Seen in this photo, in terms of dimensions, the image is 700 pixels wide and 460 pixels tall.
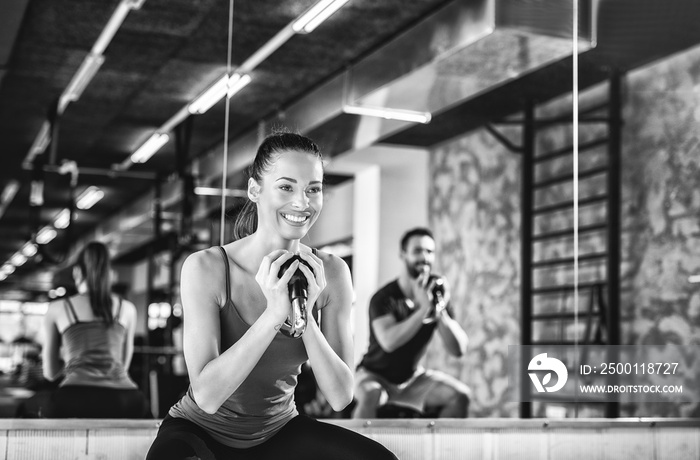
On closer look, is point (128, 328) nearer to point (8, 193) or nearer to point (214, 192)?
point (214, 192)

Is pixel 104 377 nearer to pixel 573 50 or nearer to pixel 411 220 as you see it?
pixel 411 220

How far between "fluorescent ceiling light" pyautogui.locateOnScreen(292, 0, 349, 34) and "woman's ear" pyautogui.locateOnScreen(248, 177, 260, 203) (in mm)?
1889

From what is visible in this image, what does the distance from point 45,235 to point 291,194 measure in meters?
2.15

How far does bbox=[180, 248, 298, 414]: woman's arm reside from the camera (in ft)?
5.71

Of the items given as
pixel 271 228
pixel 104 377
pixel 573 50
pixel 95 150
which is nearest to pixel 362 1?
pixel 573 50

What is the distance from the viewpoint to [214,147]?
337 centimetres

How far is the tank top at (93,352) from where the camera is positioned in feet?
10.2

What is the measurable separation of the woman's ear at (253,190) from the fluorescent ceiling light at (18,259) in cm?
187

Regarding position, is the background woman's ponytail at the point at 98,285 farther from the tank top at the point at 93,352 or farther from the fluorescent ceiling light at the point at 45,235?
the fluorescent ceiling light at the point at 45,235

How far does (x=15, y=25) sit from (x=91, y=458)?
212 cm

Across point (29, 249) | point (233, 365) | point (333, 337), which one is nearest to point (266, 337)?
point (233, 365)

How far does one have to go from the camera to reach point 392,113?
12.9 ft

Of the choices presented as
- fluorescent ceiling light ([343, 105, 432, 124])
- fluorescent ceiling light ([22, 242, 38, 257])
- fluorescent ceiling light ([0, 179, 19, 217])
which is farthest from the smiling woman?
fluorescent ceiling light ([0, 179, 19, 217])

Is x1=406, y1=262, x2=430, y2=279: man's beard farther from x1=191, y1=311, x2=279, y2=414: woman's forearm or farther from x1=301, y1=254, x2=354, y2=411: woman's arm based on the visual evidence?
x1=191, y1=311, x2=279, y2=414: woman's forearm
